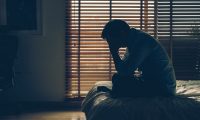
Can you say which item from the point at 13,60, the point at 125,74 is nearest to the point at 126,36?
the point at 125,74

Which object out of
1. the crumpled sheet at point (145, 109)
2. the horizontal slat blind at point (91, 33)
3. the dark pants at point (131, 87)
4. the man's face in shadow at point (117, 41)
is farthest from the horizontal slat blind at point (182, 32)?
the crumpled sheet at point (145, 109)

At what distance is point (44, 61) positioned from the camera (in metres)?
5.74

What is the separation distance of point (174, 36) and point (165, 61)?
235 cm

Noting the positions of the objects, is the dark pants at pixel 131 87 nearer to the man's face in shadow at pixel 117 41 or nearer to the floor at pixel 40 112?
the man's face in shadow at pixel 117 41

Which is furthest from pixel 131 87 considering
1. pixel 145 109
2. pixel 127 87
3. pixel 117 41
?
pixel 117 41

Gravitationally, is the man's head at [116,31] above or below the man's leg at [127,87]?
above

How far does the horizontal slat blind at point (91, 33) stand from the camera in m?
5.69

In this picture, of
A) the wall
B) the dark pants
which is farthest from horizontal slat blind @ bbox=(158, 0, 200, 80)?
the dark pants

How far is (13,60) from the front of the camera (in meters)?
5.27

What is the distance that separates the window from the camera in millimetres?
5699

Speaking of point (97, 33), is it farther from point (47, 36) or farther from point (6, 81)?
point (6, 81)

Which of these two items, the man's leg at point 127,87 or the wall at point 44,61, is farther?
the wall at point 44,61

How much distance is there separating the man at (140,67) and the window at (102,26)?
2.13 m

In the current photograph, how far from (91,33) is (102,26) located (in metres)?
0.19
